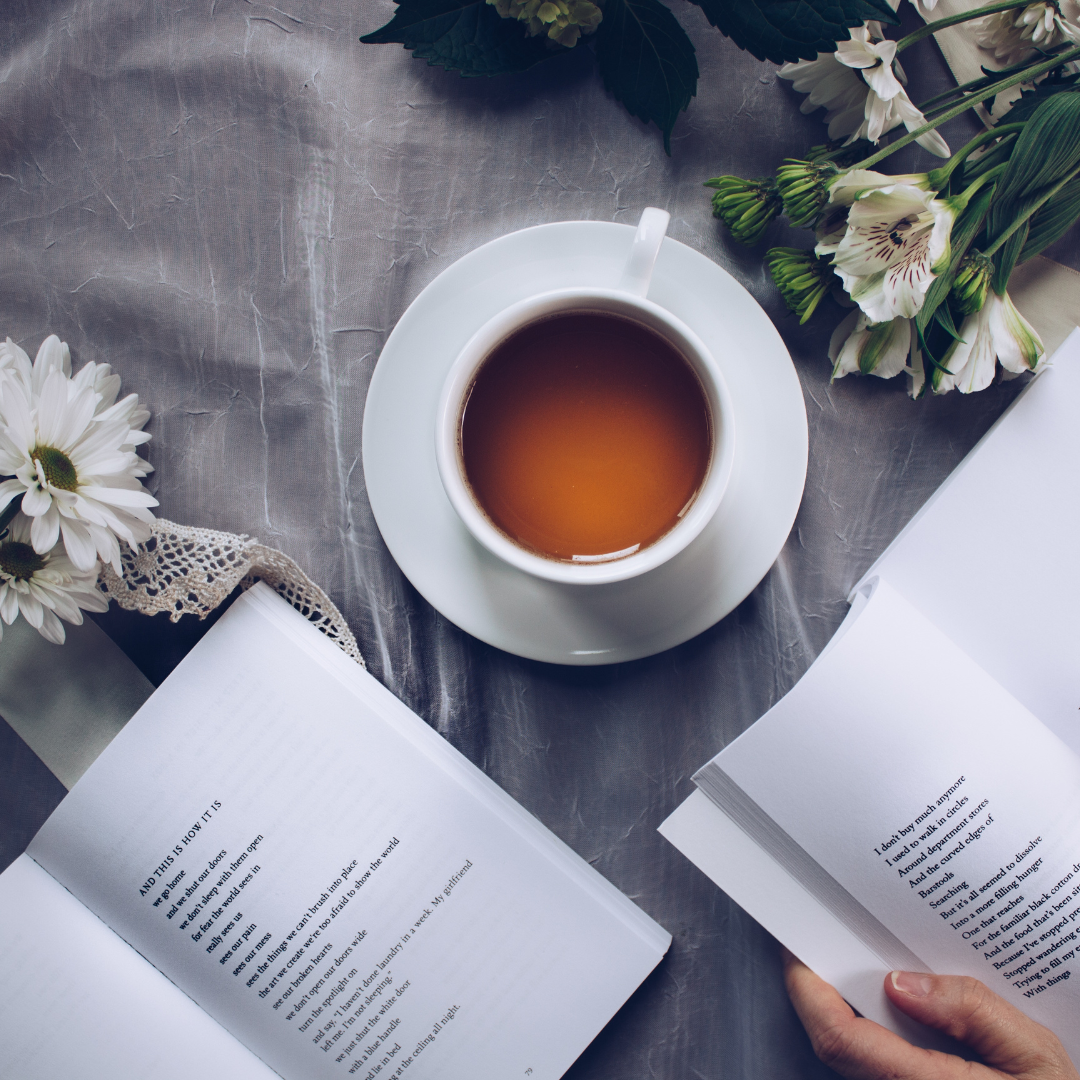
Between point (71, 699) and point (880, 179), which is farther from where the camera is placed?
point (71, 699)

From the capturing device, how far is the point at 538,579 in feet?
2.25

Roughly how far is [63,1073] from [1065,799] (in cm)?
100

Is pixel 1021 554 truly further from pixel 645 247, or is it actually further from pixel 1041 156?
pixel 645 247

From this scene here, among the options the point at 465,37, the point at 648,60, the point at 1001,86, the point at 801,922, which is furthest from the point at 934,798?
the point at 465,37

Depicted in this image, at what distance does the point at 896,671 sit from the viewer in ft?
2.24

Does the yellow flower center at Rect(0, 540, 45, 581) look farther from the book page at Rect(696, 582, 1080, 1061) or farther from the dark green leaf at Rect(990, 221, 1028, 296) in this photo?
the dark green leaf at Rect(990, 221, 1028, 296)

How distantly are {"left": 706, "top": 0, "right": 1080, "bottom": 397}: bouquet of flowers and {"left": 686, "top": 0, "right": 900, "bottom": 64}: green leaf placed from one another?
0.03 metres

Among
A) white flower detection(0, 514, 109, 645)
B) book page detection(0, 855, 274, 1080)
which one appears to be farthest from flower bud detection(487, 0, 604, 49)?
book page detection(0, 855, 274, 1080)

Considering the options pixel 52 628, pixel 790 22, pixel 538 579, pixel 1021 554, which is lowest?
pixel 52 628

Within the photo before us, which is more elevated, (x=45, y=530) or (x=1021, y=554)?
(x=1021, y=554)

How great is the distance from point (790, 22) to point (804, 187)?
0.13m

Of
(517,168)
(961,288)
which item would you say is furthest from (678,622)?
(517,168)

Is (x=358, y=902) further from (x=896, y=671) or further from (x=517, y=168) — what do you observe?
(x=517, y=168)

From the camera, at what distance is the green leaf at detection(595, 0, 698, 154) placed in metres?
0.70
